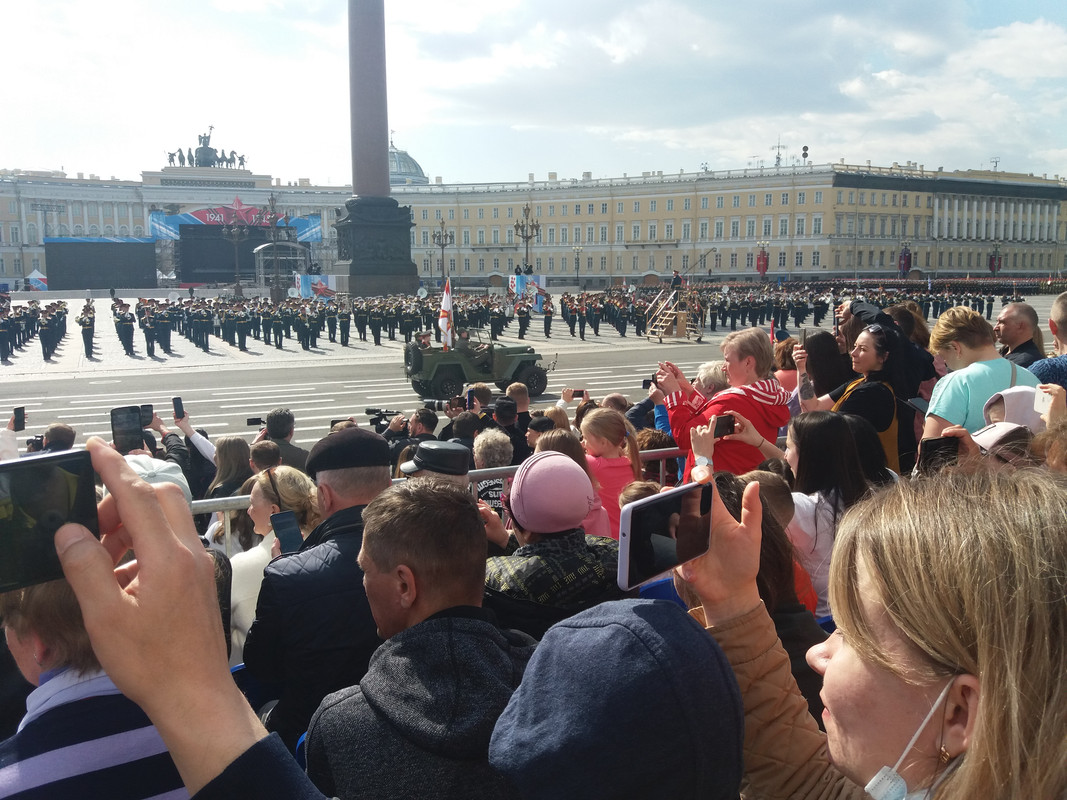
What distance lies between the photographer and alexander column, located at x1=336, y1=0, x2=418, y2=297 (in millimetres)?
39000

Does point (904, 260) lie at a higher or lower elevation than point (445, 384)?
higher

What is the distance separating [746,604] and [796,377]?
18.1 feet

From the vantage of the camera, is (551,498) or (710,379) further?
(710,379)

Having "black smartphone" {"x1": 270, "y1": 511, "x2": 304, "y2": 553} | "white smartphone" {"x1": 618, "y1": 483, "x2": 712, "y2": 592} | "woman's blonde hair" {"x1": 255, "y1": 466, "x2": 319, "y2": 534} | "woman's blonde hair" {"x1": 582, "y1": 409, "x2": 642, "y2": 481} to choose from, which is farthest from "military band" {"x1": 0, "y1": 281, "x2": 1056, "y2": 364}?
"white smartphone" {"x1": 618, "y1": 483, "x2": 712, "y2": 592}

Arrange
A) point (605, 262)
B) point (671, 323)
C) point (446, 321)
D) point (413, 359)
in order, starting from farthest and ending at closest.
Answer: point (605, 262), point (671, 323), point (446, 321), point (413, 359)

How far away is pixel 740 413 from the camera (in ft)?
15.8

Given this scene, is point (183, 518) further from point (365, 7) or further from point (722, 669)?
point (365, 7)

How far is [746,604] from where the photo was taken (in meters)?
1.65

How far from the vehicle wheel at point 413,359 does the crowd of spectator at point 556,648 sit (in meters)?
15.7

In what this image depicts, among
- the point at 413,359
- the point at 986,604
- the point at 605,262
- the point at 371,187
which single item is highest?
the point at 371,187

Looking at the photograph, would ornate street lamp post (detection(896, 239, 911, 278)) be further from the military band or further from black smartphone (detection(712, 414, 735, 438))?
black smartphone (detection(712, 414, 735, 438))

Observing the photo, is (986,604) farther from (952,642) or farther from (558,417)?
(558,417)

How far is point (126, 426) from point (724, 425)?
4.14 metres

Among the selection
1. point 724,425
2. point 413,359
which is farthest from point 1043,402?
point 413,359
